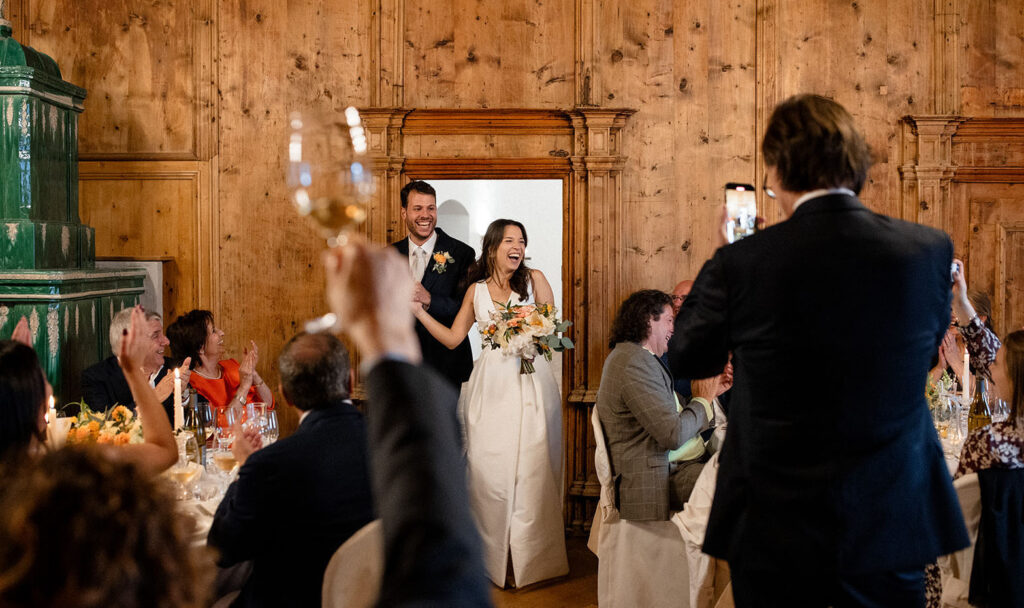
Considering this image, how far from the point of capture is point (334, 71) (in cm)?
559

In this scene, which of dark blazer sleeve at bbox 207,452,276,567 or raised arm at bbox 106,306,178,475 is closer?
raised arm at bbox 106,306,178,475

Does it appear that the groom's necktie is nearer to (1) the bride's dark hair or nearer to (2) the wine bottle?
(1) the bride's dark hair

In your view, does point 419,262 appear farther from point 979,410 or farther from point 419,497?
point 419,497

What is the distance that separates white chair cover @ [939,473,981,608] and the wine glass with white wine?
248 cm

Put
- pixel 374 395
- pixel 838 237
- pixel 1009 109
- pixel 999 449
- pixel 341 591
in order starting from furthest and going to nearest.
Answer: pixel 1009 109, pixel 999 449, pixel 341 591, pixel 838 237, pixel 374 395

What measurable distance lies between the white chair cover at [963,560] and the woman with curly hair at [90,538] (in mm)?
2673

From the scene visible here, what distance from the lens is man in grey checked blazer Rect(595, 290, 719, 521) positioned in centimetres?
391

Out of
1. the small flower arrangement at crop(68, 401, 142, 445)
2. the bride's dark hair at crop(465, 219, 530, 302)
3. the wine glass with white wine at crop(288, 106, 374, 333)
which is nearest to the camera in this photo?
the wine glass with white wine at crop(288, 106, 374, 333)

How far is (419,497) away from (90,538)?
1.00ft

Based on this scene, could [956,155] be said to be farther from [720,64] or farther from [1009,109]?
[720,64]

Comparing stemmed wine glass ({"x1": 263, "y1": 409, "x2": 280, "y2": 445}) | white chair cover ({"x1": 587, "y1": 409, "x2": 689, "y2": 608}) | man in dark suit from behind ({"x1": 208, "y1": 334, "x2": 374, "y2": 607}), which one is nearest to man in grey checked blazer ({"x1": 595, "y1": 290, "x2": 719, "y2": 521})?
white chair cover ({"x1": 587, "y1": 409, "x2": 689, "y2": 608})

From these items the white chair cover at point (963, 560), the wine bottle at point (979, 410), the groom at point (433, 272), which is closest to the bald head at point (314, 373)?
the white chair cover at point (963, 560)

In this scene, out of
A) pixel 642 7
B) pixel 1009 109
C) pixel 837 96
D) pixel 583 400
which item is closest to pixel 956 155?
pixel 1009 109

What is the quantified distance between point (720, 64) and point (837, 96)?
708 millimetres
